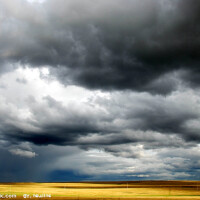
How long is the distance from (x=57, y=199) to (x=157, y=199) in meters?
57.5

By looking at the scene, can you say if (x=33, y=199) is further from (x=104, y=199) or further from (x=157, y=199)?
(x=157, y=199)

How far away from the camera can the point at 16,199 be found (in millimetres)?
140250

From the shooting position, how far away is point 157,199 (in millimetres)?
148625

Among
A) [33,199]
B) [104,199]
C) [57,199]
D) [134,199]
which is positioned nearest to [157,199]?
[134,199]

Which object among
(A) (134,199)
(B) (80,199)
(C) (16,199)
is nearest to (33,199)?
(C) (16,199)

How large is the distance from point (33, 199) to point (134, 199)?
56239 mm

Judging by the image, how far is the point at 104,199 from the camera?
145 m

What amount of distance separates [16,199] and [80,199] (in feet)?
115

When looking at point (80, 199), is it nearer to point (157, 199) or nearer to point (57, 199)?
point (57, 199)

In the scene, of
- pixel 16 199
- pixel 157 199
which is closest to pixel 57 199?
pixel 16 199

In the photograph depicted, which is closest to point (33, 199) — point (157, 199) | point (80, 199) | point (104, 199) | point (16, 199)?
point (16, 199)

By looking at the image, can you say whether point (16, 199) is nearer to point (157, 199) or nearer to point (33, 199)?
point (33, 199)

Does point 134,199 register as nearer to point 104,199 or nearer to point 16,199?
point 104,199

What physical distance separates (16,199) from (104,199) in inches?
1914
